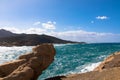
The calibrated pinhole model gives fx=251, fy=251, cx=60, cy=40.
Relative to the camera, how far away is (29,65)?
23.7 m

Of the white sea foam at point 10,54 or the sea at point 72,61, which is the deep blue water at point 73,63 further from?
the white sea foam at point 10,54

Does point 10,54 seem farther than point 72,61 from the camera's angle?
Yes

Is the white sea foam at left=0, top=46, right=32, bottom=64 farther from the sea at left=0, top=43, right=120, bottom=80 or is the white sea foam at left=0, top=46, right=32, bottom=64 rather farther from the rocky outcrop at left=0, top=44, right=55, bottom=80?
the rocky outcrop at left=0, top=44, right=55, bottom=80

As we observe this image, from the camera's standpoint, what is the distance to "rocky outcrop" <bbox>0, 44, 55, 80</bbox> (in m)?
21.5

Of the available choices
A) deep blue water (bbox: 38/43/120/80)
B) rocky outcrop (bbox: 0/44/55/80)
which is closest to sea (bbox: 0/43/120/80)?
deep blue water (bbox: 38/43/120/80)

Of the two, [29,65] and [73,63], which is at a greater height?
[29,65]

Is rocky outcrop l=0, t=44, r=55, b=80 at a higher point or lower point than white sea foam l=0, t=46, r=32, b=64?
higher

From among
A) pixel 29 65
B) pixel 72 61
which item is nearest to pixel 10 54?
pixel 72 61

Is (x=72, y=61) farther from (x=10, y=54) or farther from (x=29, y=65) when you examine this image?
(x=10, y=54)

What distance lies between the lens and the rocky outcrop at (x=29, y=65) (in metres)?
21.5

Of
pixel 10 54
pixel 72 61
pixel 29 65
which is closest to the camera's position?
pixel 29 65

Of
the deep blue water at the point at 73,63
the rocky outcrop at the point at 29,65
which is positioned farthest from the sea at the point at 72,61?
the rocky outcrop at the point at 29,65

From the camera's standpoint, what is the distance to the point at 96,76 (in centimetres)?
2162

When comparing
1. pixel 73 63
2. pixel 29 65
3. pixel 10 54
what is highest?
pixel 29 65
